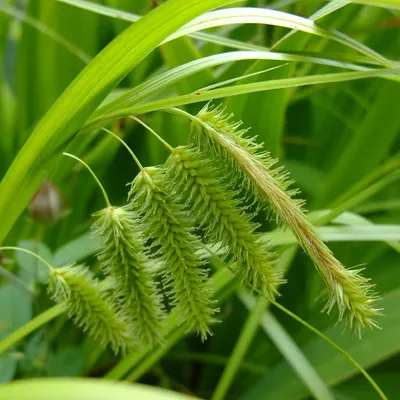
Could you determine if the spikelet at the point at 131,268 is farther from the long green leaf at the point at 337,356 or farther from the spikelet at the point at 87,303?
the long green leaf at the point at 337,356

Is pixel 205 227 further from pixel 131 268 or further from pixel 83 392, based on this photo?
pixel 83 392

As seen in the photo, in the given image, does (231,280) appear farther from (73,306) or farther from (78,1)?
(78,1)

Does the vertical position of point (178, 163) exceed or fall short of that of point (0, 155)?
it falls short

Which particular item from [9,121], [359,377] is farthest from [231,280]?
[9,121]

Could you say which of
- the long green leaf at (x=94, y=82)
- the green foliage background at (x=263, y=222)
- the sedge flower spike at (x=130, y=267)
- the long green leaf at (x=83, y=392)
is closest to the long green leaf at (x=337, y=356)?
the green foliage background at (x=263, y=222)

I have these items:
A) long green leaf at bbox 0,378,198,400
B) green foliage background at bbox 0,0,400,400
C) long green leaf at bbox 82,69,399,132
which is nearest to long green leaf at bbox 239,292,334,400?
green foliage background at bbox 0,0,400,400

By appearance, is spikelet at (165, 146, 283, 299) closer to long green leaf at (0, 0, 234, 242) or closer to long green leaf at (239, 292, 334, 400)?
long green leaf at (0, 0, 234, 242)

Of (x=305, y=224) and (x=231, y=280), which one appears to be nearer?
(x=305, y=224)
